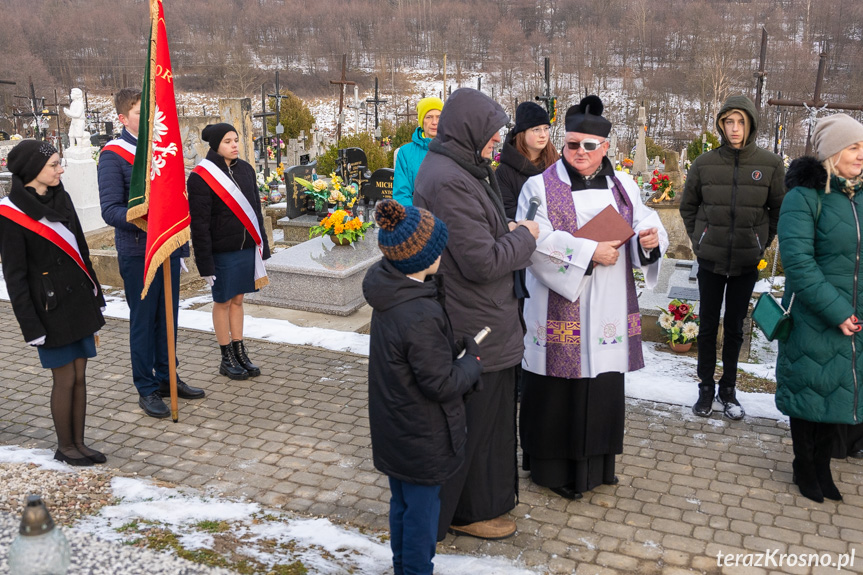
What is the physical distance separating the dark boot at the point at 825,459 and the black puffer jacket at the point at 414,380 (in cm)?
197

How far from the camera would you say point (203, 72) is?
80.1 meters

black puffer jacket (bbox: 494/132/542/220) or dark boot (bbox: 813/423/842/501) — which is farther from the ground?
black puffer jacket (bbox: 494/132/542/220)

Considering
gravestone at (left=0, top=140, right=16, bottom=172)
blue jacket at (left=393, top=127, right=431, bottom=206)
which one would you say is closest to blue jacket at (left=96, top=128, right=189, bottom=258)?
blue jacket at (left=393, top=127, right=431, bottom=206)

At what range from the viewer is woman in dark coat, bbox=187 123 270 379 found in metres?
5.05

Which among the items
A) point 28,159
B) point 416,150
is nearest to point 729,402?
point 416,150

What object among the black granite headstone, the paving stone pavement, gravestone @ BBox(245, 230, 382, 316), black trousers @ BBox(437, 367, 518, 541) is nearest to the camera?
black trousers @ BBox(437, 367, 518, 541)

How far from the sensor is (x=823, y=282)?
363 centimetres

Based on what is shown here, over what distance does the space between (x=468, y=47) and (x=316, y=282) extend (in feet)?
258

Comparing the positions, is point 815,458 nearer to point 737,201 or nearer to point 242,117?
point 737,201

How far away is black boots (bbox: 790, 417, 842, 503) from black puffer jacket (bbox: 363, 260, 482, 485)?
1938 mm

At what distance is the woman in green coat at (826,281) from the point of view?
363 cm

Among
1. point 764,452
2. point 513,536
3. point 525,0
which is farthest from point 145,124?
point 525,0

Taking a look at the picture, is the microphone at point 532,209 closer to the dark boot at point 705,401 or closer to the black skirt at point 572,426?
the black skirt at point 572,426

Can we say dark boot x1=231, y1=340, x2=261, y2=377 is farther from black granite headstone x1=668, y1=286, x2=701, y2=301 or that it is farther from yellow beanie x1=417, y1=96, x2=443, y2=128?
black granite headstone x1=668, y1=286, x2=701, y2=301
